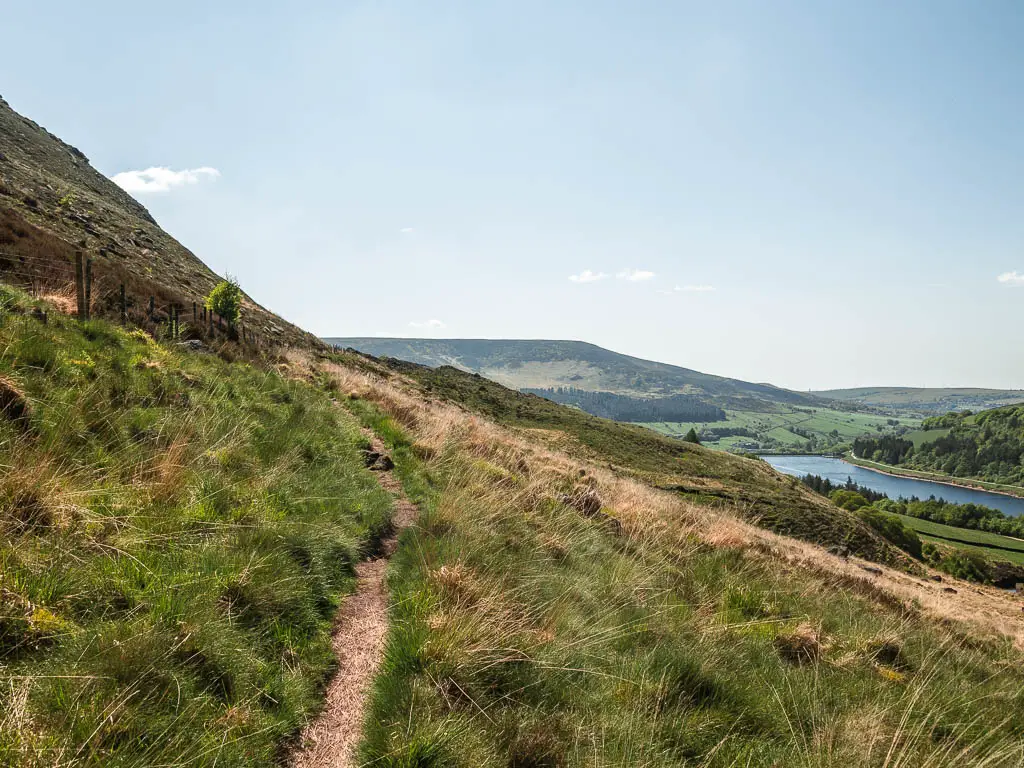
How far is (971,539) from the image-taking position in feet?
373

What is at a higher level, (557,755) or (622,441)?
(557,755)

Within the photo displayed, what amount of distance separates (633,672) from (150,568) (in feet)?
12.6

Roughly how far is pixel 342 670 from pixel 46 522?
2468 millimetres

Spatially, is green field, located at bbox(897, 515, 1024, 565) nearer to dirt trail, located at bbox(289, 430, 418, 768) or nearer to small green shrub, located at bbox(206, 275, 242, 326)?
small green shrub, located at bbox(206, 275, 242, 326)

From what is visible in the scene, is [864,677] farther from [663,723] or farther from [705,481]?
[705,481]

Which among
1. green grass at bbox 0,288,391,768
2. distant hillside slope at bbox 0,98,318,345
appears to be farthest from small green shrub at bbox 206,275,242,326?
green grass at bbox 0,288,391,768

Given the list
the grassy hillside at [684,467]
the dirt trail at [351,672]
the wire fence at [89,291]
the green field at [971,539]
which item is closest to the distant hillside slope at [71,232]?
the wire fence at [89,291]

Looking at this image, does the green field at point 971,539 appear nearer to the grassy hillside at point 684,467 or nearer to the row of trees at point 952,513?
the row of trees at point 952,513

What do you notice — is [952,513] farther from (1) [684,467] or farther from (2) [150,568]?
(2) [150,568]

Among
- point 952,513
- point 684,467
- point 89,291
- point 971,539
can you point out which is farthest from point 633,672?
point 952,513

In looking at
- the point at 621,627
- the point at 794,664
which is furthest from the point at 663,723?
the point at 794,664

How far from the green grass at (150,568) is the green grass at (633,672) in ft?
2.56

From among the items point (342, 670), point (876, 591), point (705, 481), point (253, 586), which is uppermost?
point (253, 586)

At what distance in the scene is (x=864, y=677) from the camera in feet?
16.4
